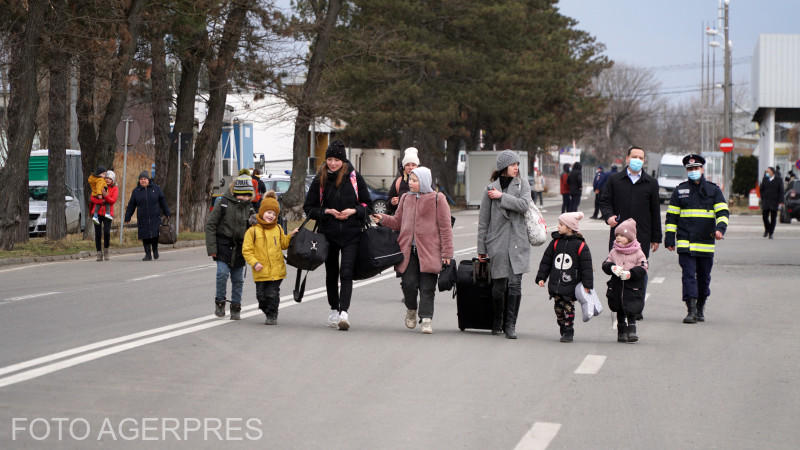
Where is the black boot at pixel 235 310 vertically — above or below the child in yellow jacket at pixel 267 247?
below

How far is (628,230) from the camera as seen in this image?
11.0 metres

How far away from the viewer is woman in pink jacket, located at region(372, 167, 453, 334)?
11.2 m

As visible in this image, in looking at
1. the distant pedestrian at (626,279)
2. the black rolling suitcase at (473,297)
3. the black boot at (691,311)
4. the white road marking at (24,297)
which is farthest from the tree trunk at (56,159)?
the distant pedestrian at (626,279)

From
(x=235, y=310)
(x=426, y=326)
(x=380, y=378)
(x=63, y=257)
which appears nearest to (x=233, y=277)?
(x=235, y=310)

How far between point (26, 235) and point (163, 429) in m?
19.9

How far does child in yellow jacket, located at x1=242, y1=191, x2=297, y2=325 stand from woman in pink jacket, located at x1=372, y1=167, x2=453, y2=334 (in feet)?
3.54

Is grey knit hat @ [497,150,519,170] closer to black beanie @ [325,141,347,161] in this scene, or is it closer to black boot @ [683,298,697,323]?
black beanie @ [325,141,347,161]

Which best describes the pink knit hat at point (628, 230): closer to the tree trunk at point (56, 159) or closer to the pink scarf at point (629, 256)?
the pink scarf at point (629, 256)

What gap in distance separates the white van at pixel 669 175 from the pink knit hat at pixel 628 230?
49936 mm

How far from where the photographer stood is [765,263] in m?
21.3

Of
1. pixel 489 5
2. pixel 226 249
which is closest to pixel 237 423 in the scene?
pixel 226 249

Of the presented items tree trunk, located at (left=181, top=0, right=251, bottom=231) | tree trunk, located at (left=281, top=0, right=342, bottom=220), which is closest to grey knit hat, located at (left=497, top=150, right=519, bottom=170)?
tree trunk, located at (left=181, top=0, right=251, bottom=231)

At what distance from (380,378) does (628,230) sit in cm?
340

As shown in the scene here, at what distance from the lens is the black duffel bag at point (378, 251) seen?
36.8ft
